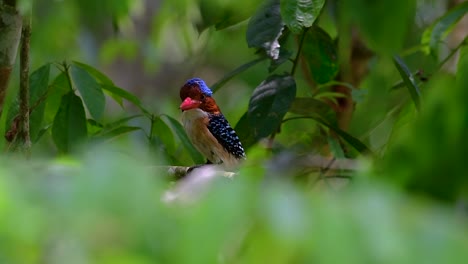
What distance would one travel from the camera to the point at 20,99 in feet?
10.9

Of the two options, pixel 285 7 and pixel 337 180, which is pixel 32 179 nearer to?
pixel 285 7

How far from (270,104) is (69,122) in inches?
29.7

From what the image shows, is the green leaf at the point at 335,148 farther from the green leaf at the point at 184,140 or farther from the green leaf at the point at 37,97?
the green leaf at the point at 37,97

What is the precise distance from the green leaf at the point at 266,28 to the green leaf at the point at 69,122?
27.3 inches

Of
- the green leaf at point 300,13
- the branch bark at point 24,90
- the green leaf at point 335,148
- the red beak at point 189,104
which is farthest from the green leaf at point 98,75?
the green leaf at point 300,13

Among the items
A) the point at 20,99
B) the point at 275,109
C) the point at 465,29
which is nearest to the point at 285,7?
the point at 275,109

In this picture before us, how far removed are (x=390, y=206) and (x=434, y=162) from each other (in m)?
0.16

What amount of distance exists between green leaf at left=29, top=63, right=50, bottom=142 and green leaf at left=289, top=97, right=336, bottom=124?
3.19 feet

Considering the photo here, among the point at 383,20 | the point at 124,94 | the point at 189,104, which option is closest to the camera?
the point at 383,20

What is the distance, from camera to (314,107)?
3.80m

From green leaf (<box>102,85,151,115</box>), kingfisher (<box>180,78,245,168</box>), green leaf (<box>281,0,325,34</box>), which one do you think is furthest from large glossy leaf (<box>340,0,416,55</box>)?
kingfisher (<box>180,78,245,168</box>)

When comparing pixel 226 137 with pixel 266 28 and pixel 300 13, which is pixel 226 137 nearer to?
pixel 266 28

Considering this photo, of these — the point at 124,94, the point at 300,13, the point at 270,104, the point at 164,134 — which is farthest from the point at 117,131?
the point at 300,13

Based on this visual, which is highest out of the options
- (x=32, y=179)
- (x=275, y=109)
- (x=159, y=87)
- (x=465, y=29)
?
(x=32, y=179)
